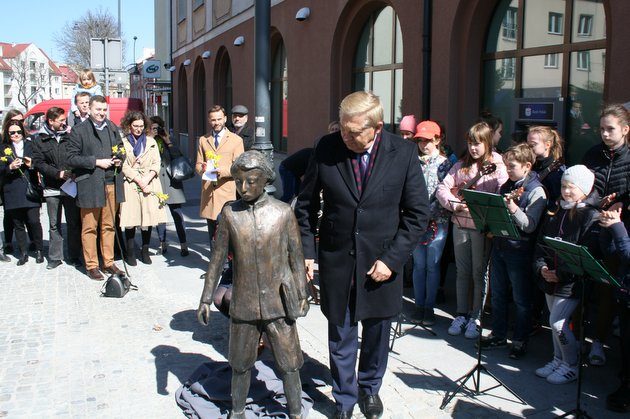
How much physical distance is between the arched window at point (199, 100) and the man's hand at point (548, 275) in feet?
62.6

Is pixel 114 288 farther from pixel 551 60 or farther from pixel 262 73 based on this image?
pixel 551 60

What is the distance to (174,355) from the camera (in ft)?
16.4

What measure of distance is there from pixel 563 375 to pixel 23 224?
6611 millimetres

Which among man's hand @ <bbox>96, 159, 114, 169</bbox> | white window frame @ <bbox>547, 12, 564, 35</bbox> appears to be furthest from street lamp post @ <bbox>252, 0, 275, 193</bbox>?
white window frame @ <bbox>547, 12, 564, 35</bbox>

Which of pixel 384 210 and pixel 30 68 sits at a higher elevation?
pixel 30 68

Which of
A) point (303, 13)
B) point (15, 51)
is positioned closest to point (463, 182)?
point (303, 13)

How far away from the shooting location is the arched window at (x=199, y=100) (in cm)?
2256

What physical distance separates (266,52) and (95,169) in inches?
90.3

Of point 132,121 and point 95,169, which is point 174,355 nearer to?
point 95,169

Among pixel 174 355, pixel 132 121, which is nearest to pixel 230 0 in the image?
pixel 132 121

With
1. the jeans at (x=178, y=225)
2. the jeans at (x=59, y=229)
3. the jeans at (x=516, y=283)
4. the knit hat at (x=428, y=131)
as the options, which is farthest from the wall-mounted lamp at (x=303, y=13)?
the jeans at (x=516, y=283)

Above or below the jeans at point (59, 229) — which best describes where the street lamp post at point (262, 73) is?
above

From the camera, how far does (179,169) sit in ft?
27.5

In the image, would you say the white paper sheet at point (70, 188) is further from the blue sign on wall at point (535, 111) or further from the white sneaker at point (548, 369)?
the white sneaker at point (548, 369)
